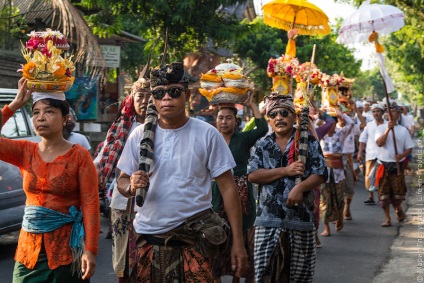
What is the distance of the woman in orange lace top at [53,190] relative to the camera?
4.58 m

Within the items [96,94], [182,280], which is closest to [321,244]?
[182,280]

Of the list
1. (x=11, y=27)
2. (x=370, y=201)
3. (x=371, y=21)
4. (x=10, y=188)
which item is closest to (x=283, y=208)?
(x=10, y=188)

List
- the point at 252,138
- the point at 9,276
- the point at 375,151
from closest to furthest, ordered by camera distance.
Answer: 1. the point at 252,138
2. the point at 9,276
3. the point at 375,151

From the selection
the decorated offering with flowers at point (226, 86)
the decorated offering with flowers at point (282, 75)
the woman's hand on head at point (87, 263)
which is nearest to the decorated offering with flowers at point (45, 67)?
the woman's hand on head at point (87, 263)

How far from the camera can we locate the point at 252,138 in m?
7.38

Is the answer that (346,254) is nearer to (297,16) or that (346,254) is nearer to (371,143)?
(297,16)

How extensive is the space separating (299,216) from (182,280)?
1.82 metres

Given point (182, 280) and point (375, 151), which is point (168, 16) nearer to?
point (375, 151)

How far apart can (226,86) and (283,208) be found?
1.58 m

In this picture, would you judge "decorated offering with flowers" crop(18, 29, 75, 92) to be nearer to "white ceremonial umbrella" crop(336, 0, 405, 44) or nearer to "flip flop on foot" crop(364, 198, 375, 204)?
"white ceremonial umbrella" crop(336, 0, 405, 44)

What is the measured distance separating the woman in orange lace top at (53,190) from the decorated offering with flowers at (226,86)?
269cm

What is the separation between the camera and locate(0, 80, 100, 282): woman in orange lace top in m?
4.58

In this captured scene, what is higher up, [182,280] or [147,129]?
[147,129]

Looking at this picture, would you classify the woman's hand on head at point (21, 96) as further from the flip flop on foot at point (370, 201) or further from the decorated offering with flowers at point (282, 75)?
the flip flop on foot at point (370, 201)
